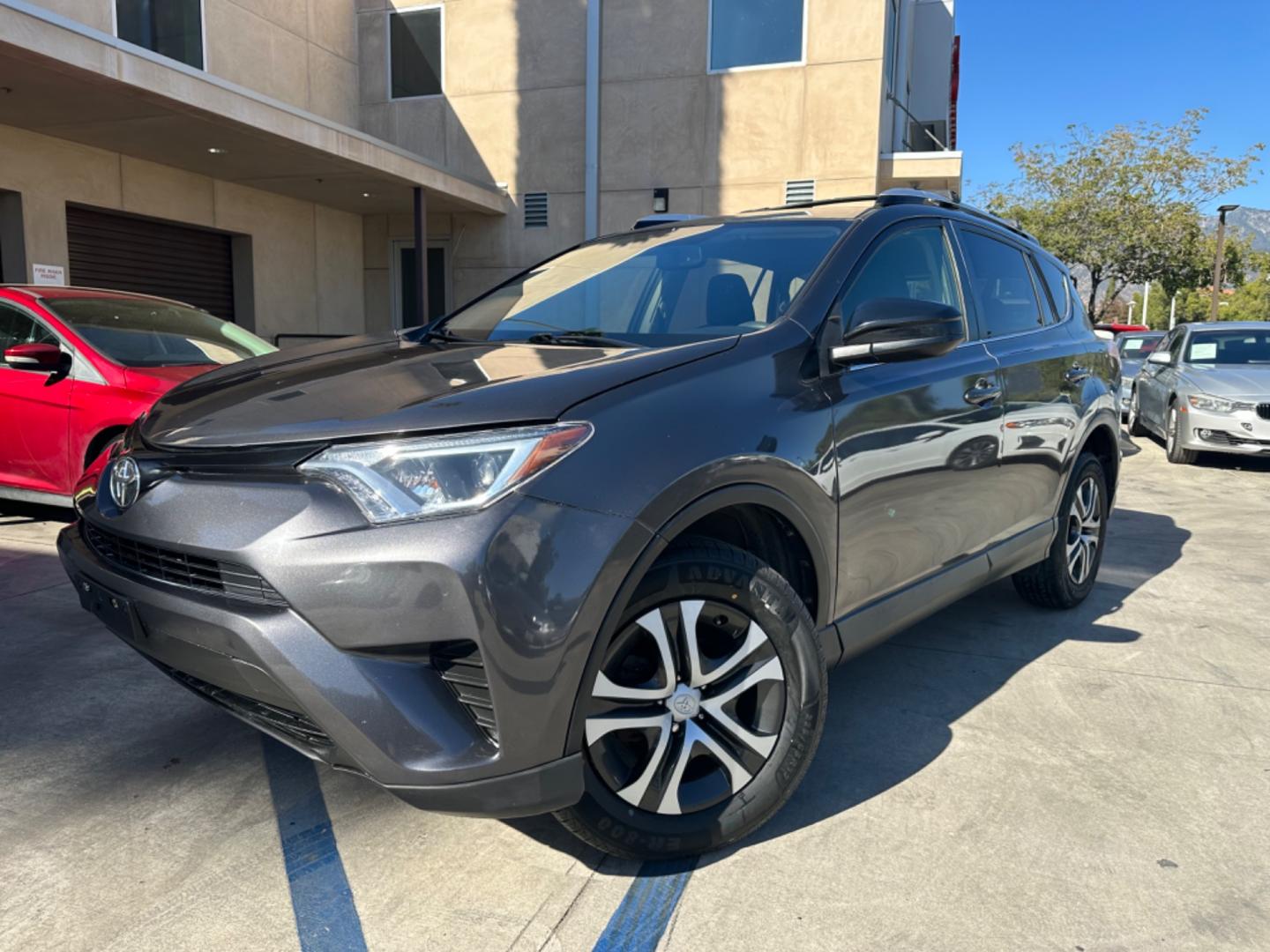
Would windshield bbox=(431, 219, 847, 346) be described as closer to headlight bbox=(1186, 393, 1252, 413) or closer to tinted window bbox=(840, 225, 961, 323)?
tinted window bbox=(840, 225, 961, 323)

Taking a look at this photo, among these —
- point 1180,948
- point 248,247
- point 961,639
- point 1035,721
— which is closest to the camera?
point 1180,948

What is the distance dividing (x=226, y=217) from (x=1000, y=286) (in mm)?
12283

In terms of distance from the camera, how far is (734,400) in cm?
235

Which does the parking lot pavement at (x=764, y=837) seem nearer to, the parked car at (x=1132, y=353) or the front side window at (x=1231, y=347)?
the front side window at (x=1231, y=347)

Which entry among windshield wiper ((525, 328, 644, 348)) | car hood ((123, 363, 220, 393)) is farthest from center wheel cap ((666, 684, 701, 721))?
car hood ((123, 363, 220, 393))

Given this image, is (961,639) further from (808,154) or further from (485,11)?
(485,11)

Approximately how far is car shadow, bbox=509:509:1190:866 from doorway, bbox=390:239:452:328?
43.9ft

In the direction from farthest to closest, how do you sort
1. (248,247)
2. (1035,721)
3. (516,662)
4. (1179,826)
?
(248,247)
(1035,721)
(1179,826)
(516,662)

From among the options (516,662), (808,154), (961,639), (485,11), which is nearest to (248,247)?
(485,11)

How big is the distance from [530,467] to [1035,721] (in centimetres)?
229

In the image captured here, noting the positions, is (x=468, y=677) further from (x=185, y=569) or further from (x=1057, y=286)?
(x=1057, y=286)

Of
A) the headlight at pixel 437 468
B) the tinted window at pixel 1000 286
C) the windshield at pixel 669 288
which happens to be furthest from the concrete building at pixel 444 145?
the headlight at pixel 437 468

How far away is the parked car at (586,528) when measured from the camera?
1878 millimetres

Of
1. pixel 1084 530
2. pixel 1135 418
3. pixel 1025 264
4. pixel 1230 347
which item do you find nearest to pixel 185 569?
pixel 1025 264
